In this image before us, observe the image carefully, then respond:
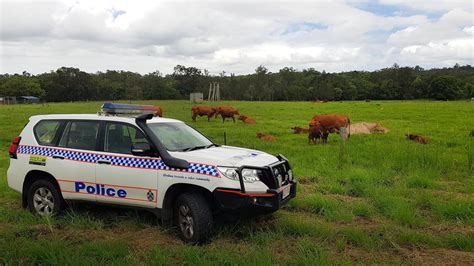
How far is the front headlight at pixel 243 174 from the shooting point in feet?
19.5

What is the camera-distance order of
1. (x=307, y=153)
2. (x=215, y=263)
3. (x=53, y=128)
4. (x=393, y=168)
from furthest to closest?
1. (x=307, y=153)
2. (x=393, y=168)
3. (x=53, y=128)
4. (x=215, y=263)

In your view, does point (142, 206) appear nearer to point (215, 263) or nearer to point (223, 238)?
point (223, 238)

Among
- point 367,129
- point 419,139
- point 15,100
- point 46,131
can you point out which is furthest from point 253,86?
point 46,131

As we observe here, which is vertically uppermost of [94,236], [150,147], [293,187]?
[150,147]

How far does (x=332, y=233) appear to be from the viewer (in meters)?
6.21

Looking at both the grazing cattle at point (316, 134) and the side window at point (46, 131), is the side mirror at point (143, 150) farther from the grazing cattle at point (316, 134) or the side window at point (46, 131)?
the grazing cattle at point (316, 134)

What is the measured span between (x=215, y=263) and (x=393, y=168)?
7.14 meters

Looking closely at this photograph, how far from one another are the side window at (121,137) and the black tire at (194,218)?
1.15 meters

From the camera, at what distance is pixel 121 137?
→ 688cm

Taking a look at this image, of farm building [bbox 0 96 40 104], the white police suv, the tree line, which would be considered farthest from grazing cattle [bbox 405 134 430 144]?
farm building [bbox 0 96 40 104]

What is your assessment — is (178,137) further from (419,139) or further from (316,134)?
(419,139)

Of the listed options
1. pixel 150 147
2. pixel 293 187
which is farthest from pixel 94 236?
pixel 293 187

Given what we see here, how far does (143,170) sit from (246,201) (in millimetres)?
1618

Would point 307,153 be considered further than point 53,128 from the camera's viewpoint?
Yes
